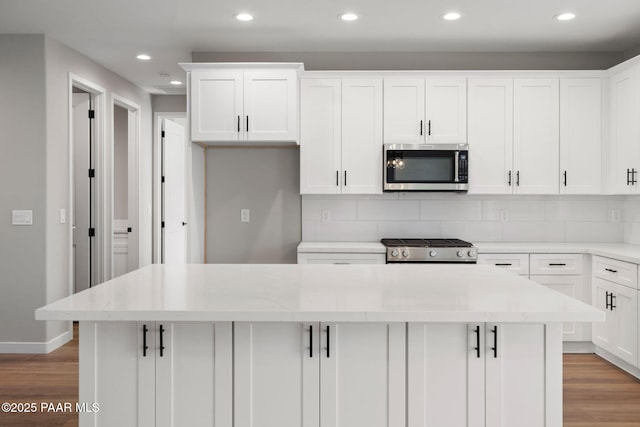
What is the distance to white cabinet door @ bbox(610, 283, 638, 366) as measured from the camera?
3.63 meters

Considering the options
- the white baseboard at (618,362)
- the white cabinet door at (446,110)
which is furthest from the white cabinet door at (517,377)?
the white cabinet door at (446,110)

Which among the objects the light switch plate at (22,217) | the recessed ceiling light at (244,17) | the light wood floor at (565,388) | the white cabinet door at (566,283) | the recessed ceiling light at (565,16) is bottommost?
the light wood floor at (565,388)

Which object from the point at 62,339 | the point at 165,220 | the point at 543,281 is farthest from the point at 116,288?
the point at 165,220

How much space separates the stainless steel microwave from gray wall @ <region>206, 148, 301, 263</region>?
0.92 meters

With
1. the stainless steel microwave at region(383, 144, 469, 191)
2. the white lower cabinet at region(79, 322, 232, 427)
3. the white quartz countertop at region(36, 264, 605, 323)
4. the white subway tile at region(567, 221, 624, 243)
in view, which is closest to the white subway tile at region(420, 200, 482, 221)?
the stainless steel microwave at region(383, 144, 469, 191)

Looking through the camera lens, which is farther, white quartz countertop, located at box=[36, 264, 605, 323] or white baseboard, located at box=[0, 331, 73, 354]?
white baseboard, located at box=[0, 331, 73, 354]

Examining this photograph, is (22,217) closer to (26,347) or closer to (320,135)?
(26,347)

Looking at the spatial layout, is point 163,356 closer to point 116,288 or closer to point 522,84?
point 116,288

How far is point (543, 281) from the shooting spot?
424 cm

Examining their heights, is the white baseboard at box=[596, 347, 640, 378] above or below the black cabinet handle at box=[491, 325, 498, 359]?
below

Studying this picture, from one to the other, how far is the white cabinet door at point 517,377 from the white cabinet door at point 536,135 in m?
2.66

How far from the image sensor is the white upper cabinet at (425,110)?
4.46 m

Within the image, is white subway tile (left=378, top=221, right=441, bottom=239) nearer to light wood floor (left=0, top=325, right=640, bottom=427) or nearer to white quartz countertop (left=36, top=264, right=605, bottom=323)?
light wood floor (left=0, top=325, right=640, bottom=427)

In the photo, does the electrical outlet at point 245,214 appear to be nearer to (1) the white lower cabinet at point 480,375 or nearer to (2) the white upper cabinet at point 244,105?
(2) the white upper cabinet at point 244,105
